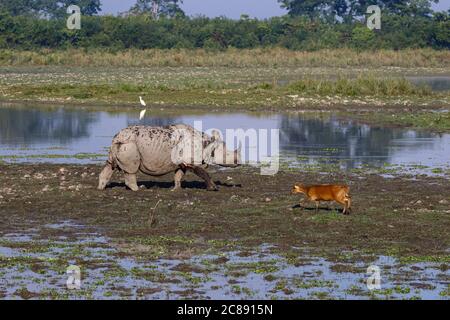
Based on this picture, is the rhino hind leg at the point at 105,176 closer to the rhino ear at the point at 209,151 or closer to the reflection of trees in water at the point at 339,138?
the rhino ear at the point at 209,151

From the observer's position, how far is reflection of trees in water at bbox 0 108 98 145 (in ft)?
94.6

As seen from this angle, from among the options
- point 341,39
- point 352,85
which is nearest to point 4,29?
point 341,39

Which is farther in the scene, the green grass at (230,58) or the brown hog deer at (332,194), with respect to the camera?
the green grass at (230,58)

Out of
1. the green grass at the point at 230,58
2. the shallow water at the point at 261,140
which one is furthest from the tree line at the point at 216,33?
the shallow water at the point at 261,140

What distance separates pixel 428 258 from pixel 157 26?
65.5 metres

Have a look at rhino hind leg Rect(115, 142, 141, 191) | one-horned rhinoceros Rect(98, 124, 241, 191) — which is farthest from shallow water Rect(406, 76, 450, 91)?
rhino hind leg Rect(115, 142, 141, 191)

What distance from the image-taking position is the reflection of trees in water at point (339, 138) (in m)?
25.0

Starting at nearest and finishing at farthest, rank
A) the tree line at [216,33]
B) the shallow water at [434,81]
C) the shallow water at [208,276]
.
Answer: the shallow water at [208,276] → the shallow water at [434,81] → the tree line at [216,33]

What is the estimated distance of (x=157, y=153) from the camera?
18938 millimetres

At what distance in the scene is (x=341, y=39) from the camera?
79.4m

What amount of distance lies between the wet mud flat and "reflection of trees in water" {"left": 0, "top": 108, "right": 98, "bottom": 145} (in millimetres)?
8634

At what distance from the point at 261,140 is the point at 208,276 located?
15749 millimetres

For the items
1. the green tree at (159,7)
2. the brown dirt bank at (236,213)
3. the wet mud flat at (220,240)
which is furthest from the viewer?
the green tree at (159,7)

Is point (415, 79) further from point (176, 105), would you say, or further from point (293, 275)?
point (293, 275)
